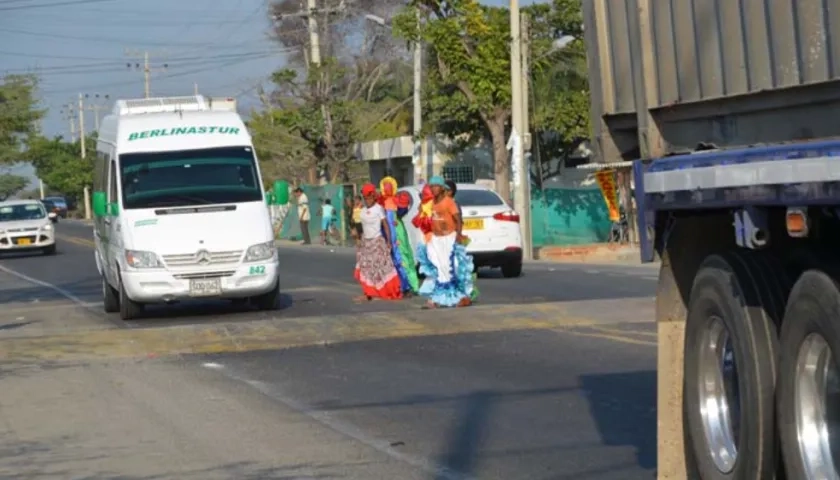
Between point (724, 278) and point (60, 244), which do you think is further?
point (60, 244)

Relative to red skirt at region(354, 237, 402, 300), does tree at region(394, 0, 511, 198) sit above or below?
above

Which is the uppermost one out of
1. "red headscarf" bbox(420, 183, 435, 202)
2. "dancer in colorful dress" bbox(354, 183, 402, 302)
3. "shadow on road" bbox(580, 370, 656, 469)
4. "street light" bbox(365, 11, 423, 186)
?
"street light" bbox(365, 11, 423, 186)

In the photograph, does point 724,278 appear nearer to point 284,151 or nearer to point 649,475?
point 649,475

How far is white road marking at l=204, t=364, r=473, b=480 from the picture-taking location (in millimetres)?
8750

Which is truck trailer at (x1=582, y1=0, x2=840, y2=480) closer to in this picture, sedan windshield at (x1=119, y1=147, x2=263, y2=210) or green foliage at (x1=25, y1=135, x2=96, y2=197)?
sedan windshield at (x1=119, y1=147, x2=263, y2=210)

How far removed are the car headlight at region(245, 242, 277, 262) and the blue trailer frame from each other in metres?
12.2

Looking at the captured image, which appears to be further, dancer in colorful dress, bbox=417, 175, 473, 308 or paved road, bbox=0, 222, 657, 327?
paved road, bbox=0, 222, 657, 327

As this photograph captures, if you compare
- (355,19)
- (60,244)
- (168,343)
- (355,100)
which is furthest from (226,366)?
(355,19)

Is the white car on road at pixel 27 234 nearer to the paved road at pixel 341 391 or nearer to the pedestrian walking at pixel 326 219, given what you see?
the pedestrian walking at pixel 326 219

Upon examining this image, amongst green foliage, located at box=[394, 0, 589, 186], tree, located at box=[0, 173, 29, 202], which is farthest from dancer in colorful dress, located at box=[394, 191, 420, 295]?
tree, located at box=[0, 173, 29, 202]

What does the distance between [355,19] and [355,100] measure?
19.5 ft

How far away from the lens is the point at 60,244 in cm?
5353

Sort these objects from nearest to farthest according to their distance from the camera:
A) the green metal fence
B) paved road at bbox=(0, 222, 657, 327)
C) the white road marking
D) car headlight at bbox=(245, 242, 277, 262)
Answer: the white road marking
car headlight at bbox=(245, 242, 277, 262)
paved road at bbox=(0, 222, 657, 327)
the green metal fence

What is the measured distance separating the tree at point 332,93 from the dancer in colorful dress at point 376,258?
33878mm
